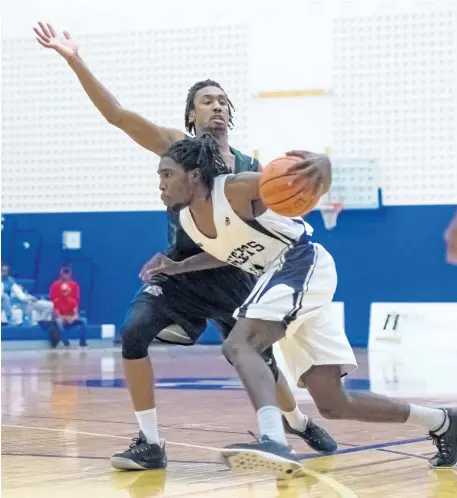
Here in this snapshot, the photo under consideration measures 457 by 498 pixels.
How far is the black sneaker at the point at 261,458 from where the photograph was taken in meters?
3.73

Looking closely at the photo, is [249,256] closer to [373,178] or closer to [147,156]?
[373,178]

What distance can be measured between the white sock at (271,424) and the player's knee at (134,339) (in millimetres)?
915

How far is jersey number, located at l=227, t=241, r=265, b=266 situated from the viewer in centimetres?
453

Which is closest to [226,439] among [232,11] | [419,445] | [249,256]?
[419,445]

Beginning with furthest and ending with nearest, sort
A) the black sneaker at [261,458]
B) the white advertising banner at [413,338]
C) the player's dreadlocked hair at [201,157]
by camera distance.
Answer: the white advertising banner at [413,338], the player's dreadlocked hair at [201,157], the black sneaker at [261,458]

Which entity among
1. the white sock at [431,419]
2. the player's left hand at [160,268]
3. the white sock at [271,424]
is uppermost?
the player's left hand at [160,268]

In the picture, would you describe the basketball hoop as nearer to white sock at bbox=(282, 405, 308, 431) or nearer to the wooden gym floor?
the wooden gym floor

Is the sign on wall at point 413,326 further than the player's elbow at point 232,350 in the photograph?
Yes

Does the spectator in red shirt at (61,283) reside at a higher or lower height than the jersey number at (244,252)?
lower

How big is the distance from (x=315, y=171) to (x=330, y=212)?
12967 mm

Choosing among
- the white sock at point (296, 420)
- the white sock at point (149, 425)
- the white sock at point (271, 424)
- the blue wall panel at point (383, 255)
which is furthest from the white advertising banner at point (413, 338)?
the white sock at point (271, 424)

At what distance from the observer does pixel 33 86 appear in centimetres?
1939

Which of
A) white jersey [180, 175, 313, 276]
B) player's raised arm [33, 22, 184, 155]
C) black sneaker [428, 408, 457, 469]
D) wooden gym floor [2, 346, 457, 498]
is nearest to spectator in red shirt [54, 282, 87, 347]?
wooden gym floor [2, 346, 457, 498]

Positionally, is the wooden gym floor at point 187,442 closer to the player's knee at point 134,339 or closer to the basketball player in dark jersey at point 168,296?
the basketball player in dark jersey at point 168,296
